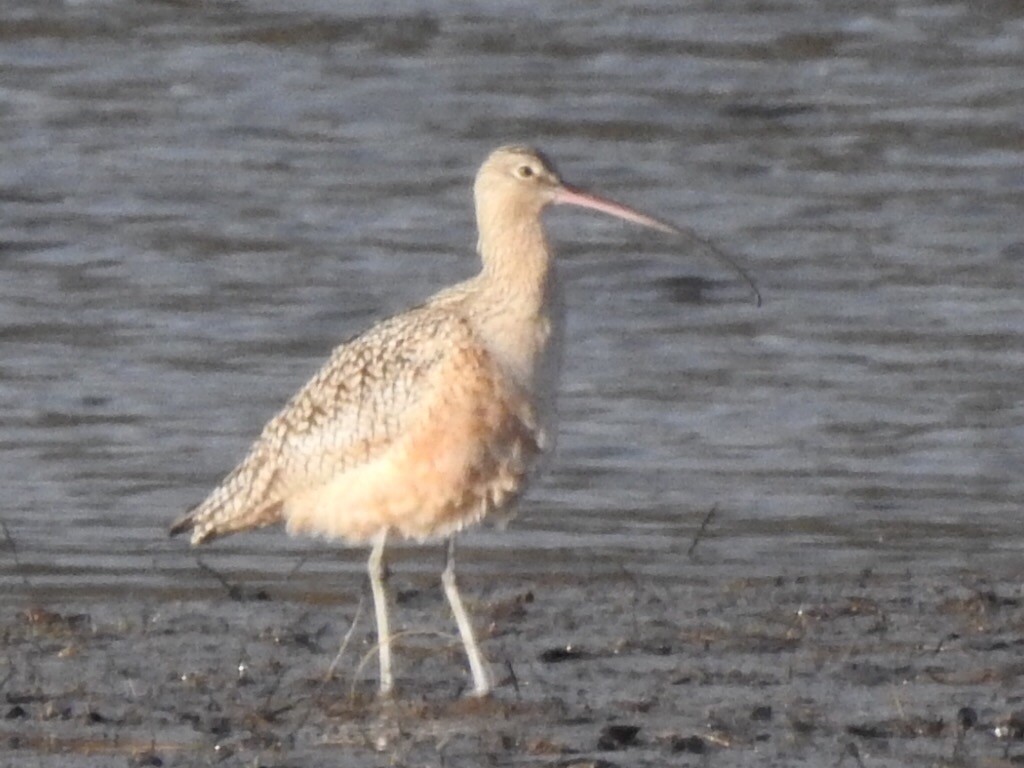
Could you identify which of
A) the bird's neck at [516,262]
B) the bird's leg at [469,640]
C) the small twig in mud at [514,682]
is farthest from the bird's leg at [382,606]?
the bird's neck at [516,262]

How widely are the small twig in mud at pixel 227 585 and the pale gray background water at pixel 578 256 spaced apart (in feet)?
0.43

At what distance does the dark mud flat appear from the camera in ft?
20.4

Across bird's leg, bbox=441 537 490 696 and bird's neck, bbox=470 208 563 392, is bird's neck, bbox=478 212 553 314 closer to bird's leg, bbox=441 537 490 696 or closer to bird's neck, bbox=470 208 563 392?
bird's neck, bbox=470 208 563 392

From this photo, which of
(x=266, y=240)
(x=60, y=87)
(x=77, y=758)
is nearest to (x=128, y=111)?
(x=60, y=87)

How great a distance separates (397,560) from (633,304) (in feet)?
12.0

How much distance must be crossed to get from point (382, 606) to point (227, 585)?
80cm

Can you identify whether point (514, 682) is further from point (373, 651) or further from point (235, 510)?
point (235, 510)

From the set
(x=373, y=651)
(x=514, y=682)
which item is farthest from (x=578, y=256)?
(x=514, y=682)

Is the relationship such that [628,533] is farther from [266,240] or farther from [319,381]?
[266,240]

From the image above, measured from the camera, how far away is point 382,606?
7219 mm

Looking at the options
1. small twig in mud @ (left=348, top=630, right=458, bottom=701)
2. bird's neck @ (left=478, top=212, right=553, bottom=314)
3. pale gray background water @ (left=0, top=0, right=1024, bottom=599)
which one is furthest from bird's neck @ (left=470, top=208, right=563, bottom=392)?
pale gray background water @ (left=0, top=0, right=1024, bottom=599)

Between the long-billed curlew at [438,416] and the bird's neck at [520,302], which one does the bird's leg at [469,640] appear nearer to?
the long-billed curlew at [438,416]

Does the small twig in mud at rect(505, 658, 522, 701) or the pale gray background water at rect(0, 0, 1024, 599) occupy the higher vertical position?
→ the small twig in mud at rect(505, 658, 522, 701)

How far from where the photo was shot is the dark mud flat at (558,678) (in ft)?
20.4
